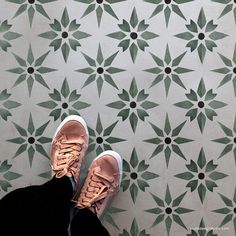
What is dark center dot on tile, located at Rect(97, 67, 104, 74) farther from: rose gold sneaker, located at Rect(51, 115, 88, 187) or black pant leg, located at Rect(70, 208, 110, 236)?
black pant leg, located at Rect(70, 208, 110, 236)

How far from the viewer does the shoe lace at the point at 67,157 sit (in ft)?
3.47

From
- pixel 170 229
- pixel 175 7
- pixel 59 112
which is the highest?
pixel 175 7

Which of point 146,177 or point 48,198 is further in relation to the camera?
point 146,177

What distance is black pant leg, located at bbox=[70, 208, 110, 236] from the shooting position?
95 cm

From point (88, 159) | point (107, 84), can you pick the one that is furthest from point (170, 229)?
point (107, 84)

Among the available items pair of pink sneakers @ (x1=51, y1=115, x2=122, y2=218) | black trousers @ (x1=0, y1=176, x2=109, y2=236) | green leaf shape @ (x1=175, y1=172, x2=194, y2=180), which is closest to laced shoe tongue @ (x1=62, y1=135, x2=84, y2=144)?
pair of pink sneakers @ (x1=51, y1=115, x2=122, y2=218)

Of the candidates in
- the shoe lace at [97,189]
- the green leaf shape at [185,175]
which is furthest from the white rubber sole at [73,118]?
the green leaf shape at [185,175]

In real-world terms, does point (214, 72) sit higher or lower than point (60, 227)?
higher

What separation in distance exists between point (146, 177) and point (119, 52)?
324 mm

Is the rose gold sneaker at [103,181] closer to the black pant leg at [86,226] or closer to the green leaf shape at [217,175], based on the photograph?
the black pant leg at [86,226]

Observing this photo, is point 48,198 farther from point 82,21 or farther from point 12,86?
point 82,21

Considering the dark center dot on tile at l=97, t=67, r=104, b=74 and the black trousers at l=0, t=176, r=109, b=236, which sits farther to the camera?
the dark center dot on tile at l=97, t=67, r=104, b=74

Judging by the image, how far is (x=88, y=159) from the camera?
1111 mm

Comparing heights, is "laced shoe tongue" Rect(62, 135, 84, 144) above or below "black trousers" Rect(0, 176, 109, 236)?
above
